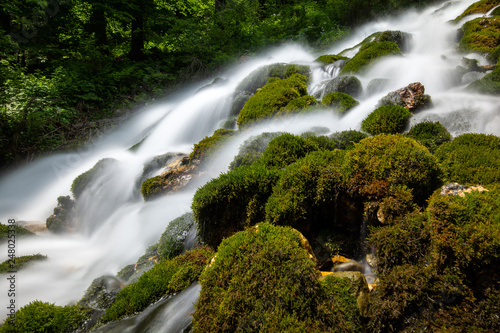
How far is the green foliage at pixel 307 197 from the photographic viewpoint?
4.16 metres

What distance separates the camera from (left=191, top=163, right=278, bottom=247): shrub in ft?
15.6

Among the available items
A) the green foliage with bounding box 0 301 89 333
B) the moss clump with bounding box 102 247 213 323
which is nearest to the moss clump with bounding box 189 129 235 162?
the moss clump with bounding box 102 247 213 323

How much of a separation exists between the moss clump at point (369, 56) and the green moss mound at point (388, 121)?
5.96m

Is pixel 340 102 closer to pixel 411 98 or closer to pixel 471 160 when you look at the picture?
pixel 411 98

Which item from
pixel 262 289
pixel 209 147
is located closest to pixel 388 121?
pixel 209 147

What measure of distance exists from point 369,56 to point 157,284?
12893 mm

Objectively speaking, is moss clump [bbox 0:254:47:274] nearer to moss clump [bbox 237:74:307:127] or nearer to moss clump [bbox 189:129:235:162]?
moss clump [bbox 189:129:235:162]

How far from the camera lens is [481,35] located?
11352 millimetres

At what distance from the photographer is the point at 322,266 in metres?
3.98

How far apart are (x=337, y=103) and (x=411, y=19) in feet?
58.5

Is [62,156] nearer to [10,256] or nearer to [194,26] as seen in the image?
[10,256]

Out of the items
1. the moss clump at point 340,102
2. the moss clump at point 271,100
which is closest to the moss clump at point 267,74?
the moss clump at point 271,100

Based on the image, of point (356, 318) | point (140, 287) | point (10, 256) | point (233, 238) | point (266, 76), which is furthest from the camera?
point (266, 76)

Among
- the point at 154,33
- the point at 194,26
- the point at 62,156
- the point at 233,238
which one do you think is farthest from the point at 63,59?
the point at 233,238
